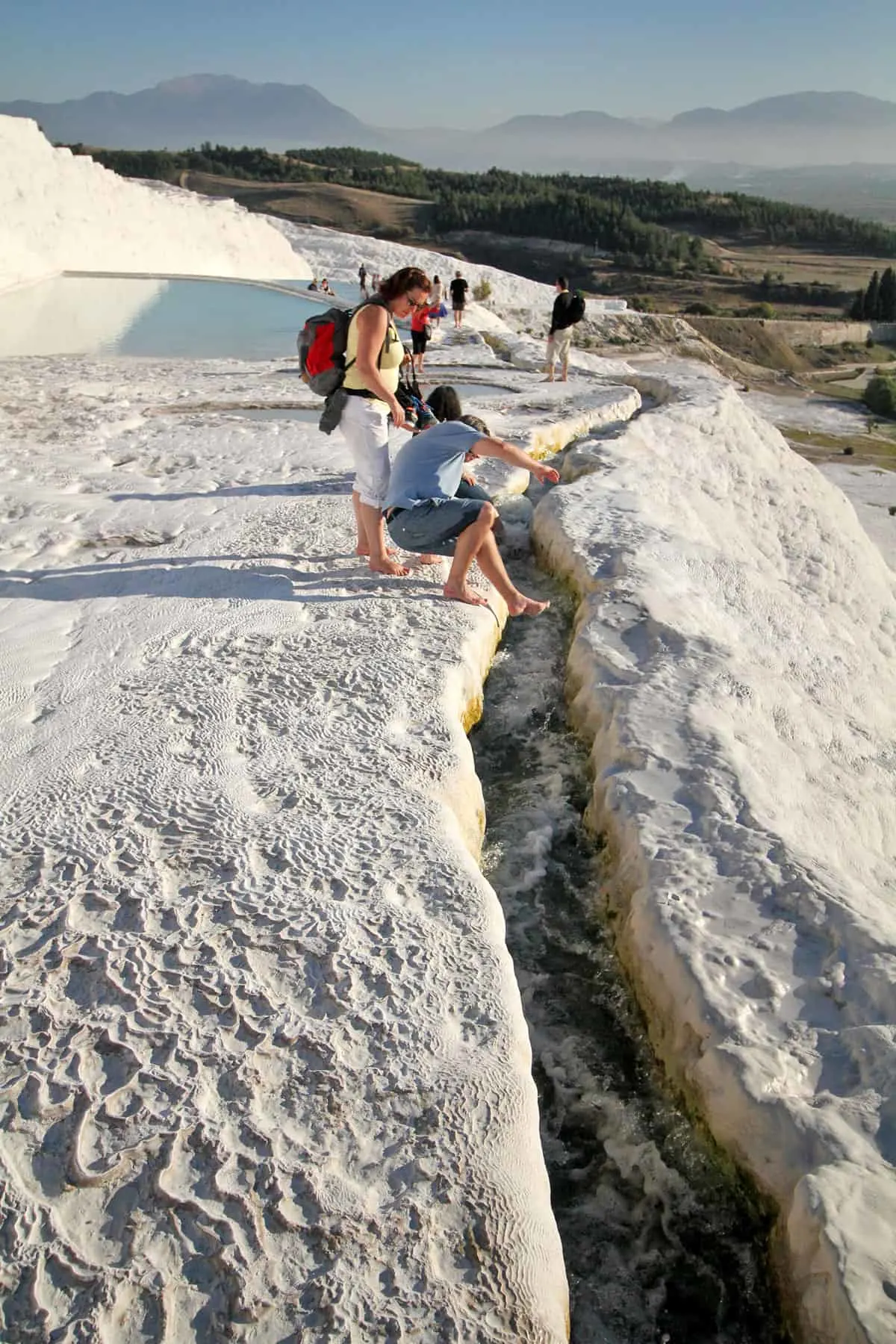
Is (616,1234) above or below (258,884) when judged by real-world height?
below

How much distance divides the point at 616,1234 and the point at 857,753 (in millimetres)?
2793

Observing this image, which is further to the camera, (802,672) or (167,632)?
(802,672)

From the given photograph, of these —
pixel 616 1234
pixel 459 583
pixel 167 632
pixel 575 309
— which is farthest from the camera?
pixel 575 309

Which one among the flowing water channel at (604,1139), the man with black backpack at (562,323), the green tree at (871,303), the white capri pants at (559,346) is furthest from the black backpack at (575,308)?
the green tree at (871,303)

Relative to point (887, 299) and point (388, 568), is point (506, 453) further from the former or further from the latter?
point (887, 299)

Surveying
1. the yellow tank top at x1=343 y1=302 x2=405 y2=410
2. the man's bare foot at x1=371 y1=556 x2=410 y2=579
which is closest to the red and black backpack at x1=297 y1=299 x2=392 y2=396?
the yellow tank top at x1=343 y1=302 x2=405 y2=410

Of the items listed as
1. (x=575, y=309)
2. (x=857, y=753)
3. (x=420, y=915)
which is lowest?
(x=857, y=753)

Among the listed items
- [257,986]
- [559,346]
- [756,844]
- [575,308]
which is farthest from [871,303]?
[257,986]

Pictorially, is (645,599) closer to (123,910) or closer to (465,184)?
(123,910)

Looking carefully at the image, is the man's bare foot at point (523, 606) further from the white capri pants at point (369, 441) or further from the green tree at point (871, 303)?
the green tree at point (871, 303)

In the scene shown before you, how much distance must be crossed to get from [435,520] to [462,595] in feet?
1.28

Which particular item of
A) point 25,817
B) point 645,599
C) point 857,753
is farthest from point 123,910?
point 857,753

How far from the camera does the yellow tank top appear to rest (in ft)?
12.7

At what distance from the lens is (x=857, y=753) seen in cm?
428
